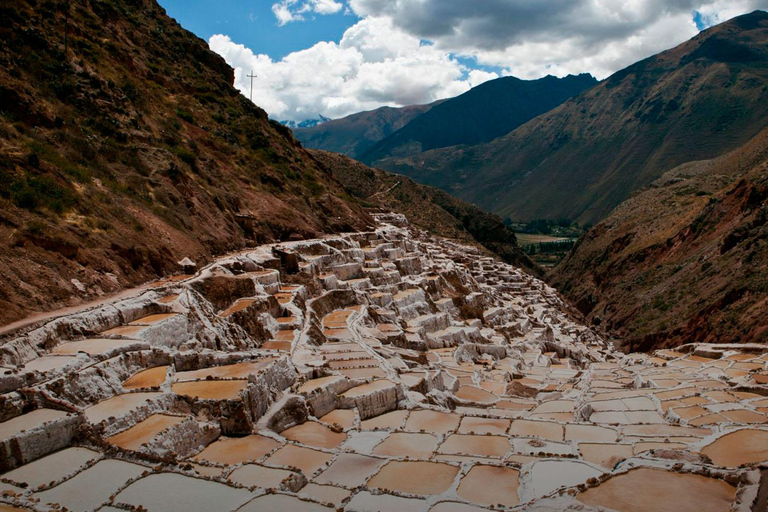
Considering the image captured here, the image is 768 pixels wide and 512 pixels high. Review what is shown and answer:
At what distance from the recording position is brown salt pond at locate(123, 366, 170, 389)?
42.7 ft

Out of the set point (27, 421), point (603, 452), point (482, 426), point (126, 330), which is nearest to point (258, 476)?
point (27, 421)

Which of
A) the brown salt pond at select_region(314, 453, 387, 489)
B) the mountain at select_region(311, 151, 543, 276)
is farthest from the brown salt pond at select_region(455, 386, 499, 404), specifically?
the mountain at select_region(311, 151, 543, 276)

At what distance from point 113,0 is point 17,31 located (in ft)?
64.7

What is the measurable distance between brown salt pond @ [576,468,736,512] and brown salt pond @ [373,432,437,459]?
4.00m

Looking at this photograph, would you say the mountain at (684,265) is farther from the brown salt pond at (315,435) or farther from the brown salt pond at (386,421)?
the brown salt pond at (315,435)

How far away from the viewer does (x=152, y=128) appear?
31500 millimetres

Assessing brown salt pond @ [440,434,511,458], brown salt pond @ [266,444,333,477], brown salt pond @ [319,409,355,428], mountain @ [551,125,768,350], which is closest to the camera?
brown salt pond @ [266,444,333,477]

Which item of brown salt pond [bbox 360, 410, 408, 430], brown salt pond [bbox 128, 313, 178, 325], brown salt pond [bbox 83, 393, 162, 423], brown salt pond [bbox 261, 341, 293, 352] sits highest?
brown salt pond [bbox 128, 313, 178, 325]

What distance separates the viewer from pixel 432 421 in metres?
15.3

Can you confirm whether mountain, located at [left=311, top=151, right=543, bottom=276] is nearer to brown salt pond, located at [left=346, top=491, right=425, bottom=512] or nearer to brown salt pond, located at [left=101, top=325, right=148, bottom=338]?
brown salt pond, located at [left=101, top=325, right=148, bottom=338]

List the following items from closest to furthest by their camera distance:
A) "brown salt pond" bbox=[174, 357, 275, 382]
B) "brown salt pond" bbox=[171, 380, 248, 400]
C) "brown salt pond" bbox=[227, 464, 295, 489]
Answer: "brown salt pond" bbox=[227, 464, 295, 489] < "brown salt pond" bbox=[171, 380, 248, 400] < "brown salt pond" bbox=[174, 357, 275, 382]

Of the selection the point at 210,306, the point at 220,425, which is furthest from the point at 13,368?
the point at 210,306

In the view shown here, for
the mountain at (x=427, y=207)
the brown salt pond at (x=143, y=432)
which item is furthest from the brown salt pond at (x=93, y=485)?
the mountain at (x=427, y=207)

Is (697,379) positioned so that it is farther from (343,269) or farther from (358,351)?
(343,269)
